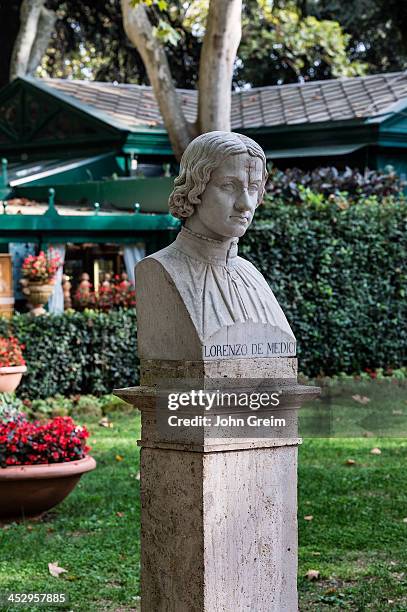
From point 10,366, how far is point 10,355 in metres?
0.20

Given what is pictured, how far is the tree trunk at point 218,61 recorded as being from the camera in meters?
15.2

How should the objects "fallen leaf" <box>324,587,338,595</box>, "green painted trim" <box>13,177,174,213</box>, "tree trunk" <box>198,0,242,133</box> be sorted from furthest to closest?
"green painted trim" <box>13,177,174,213</box>
"tree trunk" <box>198,0,242,133</box>
"fallen leaf" <box>324,587,338,595</box>

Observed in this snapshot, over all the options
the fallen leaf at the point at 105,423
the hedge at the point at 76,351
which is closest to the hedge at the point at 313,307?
the hedge at the point at 76,351

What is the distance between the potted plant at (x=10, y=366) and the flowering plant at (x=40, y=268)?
2198mm

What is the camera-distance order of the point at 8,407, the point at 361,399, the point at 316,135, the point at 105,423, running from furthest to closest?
the point at 316,135, the point at 361,399, the point at 105,423, the point at 8,407

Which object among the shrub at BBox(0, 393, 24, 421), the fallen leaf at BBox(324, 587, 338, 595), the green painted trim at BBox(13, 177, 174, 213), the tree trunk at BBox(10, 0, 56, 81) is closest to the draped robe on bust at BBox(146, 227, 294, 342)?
the fallen leaf at BBox(324, 587, 338, 595)

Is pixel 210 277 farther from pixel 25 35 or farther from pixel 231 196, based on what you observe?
pixel 25 35

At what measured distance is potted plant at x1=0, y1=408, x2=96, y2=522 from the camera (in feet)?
28.1

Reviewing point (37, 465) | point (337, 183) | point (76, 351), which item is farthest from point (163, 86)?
point (37, 465)

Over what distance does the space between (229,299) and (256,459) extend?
805 mm

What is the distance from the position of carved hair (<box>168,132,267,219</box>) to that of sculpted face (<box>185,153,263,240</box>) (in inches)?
1.1

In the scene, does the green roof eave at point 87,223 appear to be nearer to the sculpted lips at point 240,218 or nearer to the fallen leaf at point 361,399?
the fallen leaf at point 361,399

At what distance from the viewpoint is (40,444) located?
8.73 m

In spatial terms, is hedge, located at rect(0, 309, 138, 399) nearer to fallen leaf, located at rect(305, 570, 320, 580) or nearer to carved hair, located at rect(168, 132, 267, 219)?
fallen leaf, located at rect(305, 570, 320, 580)
